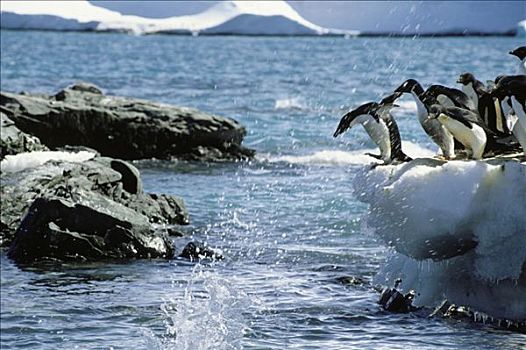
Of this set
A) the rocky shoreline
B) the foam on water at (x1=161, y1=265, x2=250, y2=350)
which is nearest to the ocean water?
the foam on water at (x1=161, y1=265, x2=250, y2=350)

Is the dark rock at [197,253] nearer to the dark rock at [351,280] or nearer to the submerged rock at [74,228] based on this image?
the submerged rock at [74,228]

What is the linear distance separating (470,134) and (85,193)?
490cm

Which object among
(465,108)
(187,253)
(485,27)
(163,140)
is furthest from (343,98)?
(485,27)

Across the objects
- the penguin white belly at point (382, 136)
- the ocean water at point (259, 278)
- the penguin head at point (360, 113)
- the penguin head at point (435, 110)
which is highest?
the penguin head at point (435, 110)

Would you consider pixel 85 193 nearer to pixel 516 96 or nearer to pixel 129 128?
pixel 516 96

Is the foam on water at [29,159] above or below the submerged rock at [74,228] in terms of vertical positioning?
above

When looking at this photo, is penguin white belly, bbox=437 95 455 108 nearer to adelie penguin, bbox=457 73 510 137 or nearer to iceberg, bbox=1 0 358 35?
adelie penguin, bbox=457 73 510 137

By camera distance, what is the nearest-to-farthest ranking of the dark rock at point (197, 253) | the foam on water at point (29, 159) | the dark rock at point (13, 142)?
the dark rock at point (197, 253) → the foam on water at point (29, 159) → the dark rock at point (13, 142)

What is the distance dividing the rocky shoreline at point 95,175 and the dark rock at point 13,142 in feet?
0.06

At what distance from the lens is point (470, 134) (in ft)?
30.9

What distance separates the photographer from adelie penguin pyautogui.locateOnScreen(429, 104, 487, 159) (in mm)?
9375

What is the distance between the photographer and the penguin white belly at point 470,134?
9.38 metres

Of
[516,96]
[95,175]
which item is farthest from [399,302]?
[95,175]

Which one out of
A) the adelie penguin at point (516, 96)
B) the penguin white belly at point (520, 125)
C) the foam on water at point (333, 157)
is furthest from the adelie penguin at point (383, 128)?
the foam on water at point (333, 157)
